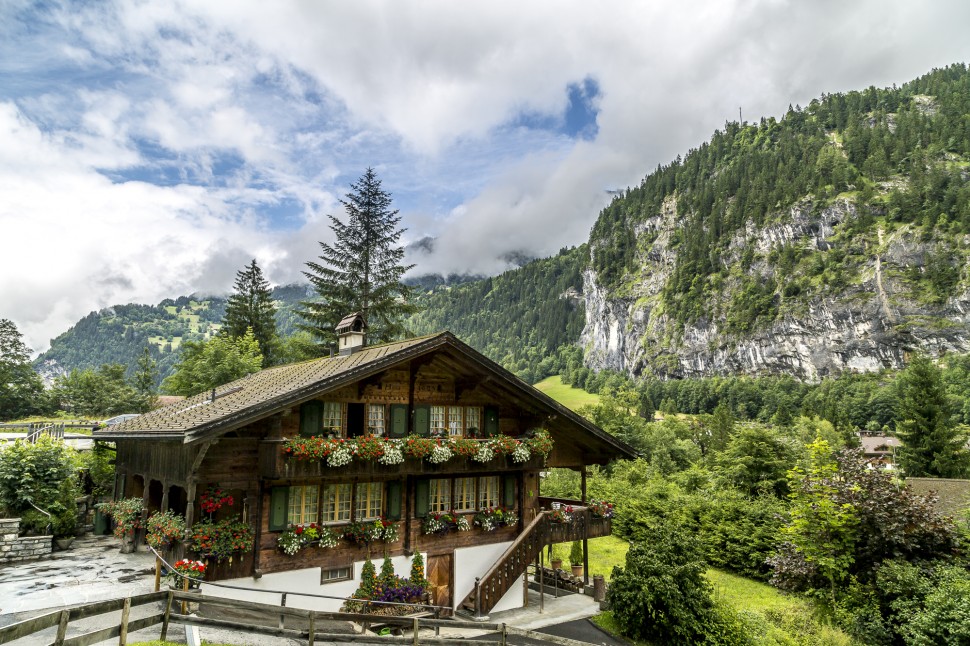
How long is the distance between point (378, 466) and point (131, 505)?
7.12 m

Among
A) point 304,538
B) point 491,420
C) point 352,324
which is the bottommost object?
point 304,538

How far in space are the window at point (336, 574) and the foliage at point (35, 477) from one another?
29.3ft

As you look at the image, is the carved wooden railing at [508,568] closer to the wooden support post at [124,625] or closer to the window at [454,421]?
the window at [454,421]

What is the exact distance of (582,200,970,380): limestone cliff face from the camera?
5512 inches

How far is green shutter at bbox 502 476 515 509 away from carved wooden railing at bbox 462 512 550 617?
3.17 ft

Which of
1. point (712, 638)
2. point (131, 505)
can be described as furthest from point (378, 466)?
point (712, 638)

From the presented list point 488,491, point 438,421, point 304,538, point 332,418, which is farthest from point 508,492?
point 304,538

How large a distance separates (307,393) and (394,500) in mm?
4703

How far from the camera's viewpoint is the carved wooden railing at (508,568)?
17859 mm

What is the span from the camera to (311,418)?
53.3ft

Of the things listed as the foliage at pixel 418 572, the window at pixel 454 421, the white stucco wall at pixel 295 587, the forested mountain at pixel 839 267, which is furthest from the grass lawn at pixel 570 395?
the white stucco wall at pixel 295 587

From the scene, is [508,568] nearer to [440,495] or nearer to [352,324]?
[440,495]

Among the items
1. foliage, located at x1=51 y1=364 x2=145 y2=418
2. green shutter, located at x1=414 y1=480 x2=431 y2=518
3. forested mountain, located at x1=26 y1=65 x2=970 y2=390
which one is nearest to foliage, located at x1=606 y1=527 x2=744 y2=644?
green shutter, located at x1=414 y1=480 x2=431 y2=518

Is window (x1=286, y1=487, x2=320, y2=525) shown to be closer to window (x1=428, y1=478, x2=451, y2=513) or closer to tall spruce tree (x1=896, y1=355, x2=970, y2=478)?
window (x1=428, y1=478, x2=451, y2=513)
